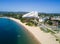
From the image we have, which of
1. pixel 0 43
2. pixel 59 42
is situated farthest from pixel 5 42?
pixel 59 42

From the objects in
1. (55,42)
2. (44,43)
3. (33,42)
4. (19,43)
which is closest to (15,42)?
(19,43)

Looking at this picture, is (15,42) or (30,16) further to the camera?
(30,16)

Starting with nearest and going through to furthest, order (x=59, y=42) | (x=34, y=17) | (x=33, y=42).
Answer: (x=59, y=42), (x=33, y=42), (x=34, y=17)

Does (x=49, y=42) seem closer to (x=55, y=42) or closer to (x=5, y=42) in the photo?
(x=55, y=42)

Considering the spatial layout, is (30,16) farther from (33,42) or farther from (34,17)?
(33,42)

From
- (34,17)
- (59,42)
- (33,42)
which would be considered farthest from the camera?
(34,17)

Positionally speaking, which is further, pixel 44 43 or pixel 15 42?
pixel 15 42

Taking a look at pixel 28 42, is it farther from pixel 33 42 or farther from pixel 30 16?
pixel 30 16
